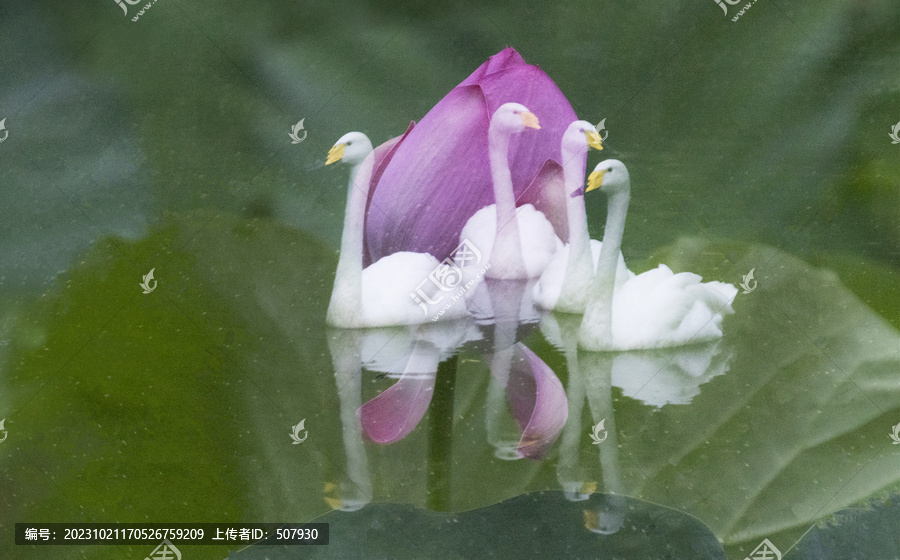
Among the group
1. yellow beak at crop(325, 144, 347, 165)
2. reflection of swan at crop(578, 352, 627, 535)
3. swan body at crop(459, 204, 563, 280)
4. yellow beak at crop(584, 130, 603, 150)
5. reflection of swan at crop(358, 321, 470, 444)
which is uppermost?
yellow beak at crop(325, 144, 347, 165)

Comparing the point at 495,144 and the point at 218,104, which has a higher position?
the point at 218,104

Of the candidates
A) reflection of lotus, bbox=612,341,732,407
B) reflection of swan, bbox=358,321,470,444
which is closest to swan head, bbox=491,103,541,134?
reflection of swan, bbox=358,321,470,444

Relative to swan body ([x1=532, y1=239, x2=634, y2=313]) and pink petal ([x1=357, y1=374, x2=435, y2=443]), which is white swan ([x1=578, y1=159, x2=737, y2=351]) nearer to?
swan body ([x1=532, y1=239, x2=634, y2=313])

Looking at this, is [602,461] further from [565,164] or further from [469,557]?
[565,164]

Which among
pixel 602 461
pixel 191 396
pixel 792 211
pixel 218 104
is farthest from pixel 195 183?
pixel 792 211

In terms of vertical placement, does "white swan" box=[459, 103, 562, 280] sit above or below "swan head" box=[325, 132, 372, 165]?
below

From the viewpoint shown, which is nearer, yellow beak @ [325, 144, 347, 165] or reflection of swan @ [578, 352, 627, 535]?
reflection of swan @ [578, 352, 627, 535]

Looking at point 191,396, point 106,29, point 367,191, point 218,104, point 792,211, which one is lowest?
point 191,396

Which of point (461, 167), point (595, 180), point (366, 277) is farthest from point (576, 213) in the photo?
point (366, 277)
